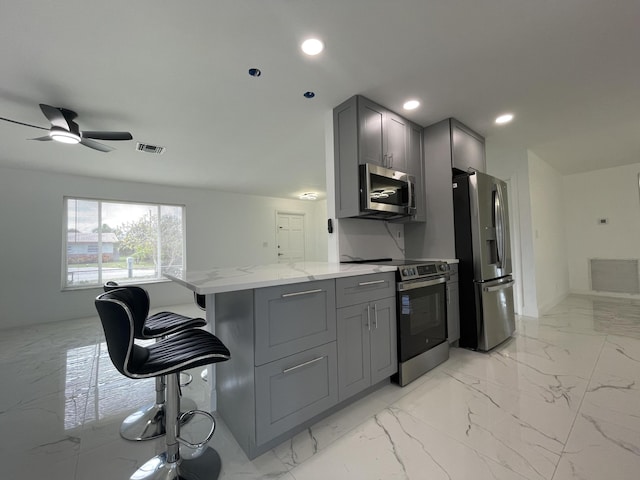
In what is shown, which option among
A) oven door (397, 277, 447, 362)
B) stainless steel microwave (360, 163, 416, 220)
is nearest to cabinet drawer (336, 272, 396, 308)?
oven door (397, 277, 447, 362)

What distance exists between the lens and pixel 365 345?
1.88 metres

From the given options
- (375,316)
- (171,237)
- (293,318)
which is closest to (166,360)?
(293,318)

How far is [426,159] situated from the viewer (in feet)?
10.3

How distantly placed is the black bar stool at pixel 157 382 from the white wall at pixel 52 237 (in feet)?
13.3

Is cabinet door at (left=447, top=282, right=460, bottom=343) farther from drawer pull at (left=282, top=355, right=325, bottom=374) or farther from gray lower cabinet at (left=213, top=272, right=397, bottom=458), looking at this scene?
drawer pull at (left=282, top=355, right=325, bottom=374)

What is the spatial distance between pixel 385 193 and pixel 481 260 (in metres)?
1.15

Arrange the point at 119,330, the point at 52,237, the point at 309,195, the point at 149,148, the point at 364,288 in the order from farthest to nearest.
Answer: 1. the point at 309,195
2. the point at 52,237
3. the point at 149,148
4. the point at 364,288
5. the point at 119,330

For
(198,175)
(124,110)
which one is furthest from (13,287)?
(124,110)

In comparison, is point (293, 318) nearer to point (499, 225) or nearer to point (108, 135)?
point (499, 225)

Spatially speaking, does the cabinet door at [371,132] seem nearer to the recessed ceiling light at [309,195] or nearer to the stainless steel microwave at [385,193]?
the stainless steel microwave at [385,193]

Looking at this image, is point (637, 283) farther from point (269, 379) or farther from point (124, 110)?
point (124, 110)

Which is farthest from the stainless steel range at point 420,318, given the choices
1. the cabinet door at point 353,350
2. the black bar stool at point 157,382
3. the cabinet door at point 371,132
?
the black bar stool at point 157,382

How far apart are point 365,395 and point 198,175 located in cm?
449

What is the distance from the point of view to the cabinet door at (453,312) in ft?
8.54
